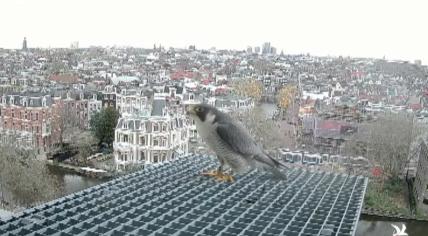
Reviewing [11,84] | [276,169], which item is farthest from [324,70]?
[276,169]

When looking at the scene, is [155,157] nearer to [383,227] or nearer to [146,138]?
[146,138]

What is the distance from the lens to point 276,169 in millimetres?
4180

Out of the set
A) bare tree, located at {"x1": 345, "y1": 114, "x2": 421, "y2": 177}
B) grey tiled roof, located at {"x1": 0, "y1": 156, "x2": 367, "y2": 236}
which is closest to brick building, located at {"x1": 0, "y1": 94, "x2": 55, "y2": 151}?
bare tree, located at {"x1": 345, "y1": 114, "x2": 421, "y2": 177}

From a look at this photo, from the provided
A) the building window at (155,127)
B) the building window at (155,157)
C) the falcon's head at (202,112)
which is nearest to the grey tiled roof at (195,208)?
the falcon's head at (202,112)

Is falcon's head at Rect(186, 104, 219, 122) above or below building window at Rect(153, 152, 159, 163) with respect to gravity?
above

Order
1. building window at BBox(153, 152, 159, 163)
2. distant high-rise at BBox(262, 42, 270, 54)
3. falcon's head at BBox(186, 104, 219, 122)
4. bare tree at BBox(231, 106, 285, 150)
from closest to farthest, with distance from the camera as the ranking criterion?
1. falcon's head at BBox(186, 104, 219, 122)
2. building window at BBox(153, 152, 159, 163)
3. bare tree at BBox(231, 106, 285, 150)
4. distant high-rise at BBox(262, 42, 270, 54)

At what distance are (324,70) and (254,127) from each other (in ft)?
86.5

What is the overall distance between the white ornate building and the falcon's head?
37.6ft

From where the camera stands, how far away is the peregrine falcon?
3.73m

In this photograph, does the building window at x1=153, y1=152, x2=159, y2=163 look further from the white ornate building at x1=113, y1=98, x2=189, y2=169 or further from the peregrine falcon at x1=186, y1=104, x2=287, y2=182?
the peregrine falcon at x1=186, y1=104, x2=287, y2=182

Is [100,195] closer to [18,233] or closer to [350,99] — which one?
[18,233]

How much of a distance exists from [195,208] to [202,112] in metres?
1.90

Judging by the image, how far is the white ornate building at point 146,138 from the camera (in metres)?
15.2

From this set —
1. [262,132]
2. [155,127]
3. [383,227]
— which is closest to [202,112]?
[383,227]
